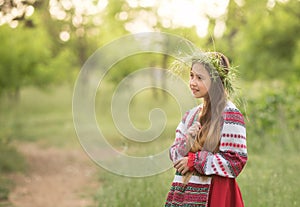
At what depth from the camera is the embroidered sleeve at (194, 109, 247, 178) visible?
314 cm

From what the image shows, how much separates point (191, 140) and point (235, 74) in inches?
22.4

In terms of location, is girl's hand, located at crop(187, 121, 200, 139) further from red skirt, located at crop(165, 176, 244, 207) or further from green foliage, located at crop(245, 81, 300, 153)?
green foliage, located at crop(245, 81, 300, 153)

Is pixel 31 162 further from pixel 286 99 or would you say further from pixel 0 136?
pixel 286 99

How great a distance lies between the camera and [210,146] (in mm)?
3242

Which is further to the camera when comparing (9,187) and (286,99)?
(286,99)

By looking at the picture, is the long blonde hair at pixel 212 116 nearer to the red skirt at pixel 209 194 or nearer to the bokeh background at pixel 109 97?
the red skirt at pixel 209 194

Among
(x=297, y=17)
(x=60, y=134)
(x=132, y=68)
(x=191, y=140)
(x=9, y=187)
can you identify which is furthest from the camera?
(x=132, y=68)

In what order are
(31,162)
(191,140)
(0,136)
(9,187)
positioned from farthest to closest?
(31,162), (0,136), (9,187), (191,140)

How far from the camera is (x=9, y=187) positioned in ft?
28.1

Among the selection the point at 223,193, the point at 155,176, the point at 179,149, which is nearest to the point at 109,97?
the point at 155,176

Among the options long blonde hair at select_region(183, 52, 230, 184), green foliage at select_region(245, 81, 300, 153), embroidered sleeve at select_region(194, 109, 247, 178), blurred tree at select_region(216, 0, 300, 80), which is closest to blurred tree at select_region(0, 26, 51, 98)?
green foliage at select_region(245, 81, 300, 153)

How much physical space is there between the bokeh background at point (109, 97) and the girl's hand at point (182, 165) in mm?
672

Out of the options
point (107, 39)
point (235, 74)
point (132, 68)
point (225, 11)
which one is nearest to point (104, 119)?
point (132, 68)

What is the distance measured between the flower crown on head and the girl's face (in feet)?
0.11
